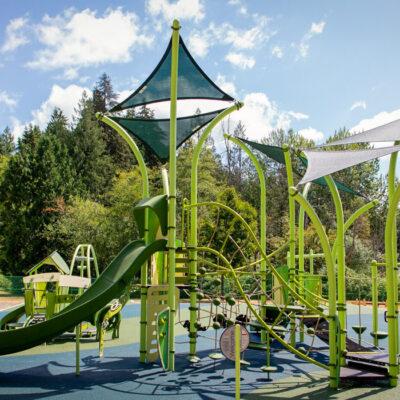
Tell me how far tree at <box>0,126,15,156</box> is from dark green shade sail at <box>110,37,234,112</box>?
41.7 m

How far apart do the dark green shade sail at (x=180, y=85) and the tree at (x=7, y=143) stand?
137 feet

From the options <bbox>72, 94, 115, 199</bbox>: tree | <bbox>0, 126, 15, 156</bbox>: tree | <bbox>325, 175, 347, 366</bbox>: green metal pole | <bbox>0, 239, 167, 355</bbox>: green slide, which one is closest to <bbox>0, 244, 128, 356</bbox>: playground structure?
<bbox>0, 239, 167, 355</bbox>: green slide

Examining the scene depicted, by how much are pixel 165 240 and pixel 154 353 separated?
6.87 feet

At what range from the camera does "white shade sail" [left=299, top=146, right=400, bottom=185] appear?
5.71 m

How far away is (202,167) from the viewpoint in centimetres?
3312

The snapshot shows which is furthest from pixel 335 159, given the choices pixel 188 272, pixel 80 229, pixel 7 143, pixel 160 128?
pixel 7 143

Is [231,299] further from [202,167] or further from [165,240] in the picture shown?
[202,167]

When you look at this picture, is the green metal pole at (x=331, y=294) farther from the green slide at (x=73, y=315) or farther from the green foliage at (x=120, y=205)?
the green foliage at (x=120, y=205)

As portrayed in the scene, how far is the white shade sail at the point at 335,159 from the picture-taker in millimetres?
5715

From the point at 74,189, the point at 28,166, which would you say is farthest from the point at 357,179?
the point at 28,166

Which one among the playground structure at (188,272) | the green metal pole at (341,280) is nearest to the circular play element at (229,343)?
the playground structure at (188,272)

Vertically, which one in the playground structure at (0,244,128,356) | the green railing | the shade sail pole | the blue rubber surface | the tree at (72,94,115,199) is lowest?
the green railing

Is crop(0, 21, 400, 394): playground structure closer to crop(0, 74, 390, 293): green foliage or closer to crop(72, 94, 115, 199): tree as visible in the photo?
crop(0, 74, 390, 293): green foliage

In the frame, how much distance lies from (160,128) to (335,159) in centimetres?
414
